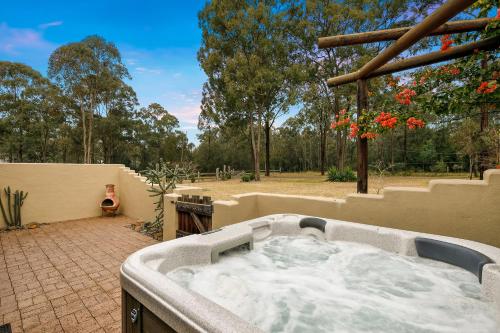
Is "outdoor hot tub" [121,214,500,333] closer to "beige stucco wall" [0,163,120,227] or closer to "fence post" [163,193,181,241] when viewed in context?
"fence post" [163,193,181,241]

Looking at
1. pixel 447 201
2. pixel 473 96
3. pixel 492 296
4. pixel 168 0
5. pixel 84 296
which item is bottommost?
pixel 84 296

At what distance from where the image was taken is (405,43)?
260 centimetres

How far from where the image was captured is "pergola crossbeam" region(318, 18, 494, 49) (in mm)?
2640

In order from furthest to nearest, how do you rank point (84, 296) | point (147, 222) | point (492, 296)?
point (147, 222), point (84, 296), point (492, 296)

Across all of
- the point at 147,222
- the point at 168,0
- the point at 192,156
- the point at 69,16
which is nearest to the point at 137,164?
the point at 192,156

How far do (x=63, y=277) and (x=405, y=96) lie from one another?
4835 mm

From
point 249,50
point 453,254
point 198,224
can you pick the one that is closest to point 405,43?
point 453,254

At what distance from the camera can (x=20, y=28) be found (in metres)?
12.1

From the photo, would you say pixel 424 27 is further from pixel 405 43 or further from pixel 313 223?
pixel 313 223

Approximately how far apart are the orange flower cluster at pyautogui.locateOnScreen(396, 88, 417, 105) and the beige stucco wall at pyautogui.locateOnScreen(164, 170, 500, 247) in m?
1.15

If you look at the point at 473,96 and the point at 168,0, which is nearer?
the point at 473,96

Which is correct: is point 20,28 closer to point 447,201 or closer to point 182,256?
point 182,256

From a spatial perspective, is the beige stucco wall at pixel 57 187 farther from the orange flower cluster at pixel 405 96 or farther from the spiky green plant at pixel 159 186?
the orange flower cluster at pixel 405 96

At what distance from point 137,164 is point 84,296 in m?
27.3
